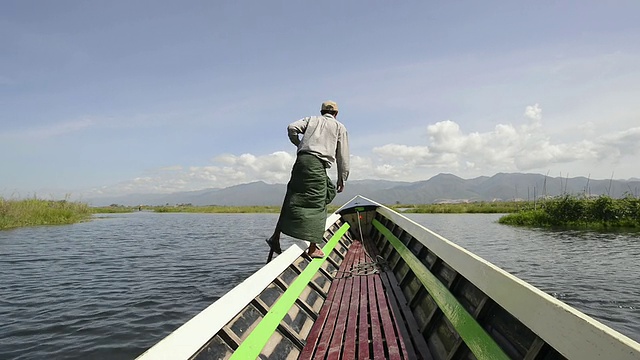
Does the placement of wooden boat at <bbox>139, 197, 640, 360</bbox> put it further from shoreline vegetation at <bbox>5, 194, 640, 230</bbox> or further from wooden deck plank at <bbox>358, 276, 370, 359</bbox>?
shoreline vegetation at <bbox>5, 194, 640, 230</bbox>

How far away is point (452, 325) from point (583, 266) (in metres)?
11.7

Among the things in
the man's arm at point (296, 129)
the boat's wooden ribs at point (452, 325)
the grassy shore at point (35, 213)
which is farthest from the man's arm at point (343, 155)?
the grassy shore at point (35, 213)

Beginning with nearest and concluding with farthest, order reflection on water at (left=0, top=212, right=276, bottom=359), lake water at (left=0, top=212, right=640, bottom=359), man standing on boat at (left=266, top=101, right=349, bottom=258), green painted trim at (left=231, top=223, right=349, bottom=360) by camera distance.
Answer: green painted trim at (left=231, top=223, right=349, bottom=360)
man standing on boat at (left=266, top=101, right=349, bottom=258)
reflection on water at (left=0, top=212, right=276, bottom=359)
lake water at (left=0, top=212, right=640, bottom=359)

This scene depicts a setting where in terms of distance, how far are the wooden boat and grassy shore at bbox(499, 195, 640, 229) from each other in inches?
925

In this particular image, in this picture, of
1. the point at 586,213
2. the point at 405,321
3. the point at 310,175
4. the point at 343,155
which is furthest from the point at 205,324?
the point at 586,213

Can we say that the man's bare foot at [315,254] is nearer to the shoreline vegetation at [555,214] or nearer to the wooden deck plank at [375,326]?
the wooden deck plank at [375,326]

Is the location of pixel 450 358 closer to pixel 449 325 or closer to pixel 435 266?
A: pixel 449 325

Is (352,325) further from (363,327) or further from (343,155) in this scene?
(343,155)

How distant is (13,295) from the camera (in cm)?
799

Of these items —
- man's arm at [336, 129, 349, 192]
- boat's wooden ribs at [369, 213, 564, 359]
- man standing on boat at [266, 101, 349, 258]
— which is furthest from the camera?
man's arm at [336, 129, 349, 192]

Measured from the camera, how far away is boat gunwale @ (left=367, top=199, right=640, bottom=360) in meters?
1.30

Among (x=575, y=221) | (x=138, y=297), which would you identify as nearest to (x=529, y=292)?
(x=138, y=297)

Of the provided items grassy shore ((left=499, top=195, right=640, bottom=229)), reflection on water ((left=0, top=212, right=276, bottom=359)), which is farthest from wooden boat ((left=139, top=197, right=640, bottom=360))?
grassy shore ((left=499, top=195, right=640, bottom=229))

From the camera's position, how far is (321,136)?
4.40 m
